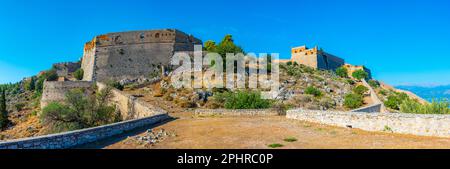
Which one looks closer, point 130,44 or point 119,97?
point 119,97

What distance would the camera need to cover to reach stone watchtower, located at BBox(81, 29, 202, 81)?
40.9 m

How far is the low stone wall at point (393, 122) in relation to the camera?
918 centimetres

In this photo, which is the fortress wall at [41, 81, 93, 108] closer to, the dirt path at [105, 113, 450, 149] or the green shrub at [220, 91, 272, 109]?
the green shrub at [220, 91, 272, 109]

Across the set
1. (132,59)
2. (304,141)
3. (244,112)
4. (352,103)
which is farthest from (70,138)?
(132,59)

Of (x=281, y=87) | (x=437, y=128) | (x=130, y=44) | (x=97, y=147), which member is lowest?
(x=97, y=147)

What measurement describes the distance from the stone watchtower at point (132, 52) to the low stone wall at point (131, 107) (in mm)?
14050

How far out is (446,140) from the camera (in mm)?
8430

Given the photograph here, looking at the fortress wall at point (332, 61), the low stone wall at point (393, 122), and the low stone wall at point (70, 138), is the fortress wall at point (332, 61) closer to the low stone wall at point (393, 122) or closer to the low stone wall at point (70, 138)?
the low stone wall at point (393, 122)

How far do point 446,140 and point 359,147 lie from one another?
3132 millimetres

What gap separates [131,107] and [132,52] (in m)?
21.0

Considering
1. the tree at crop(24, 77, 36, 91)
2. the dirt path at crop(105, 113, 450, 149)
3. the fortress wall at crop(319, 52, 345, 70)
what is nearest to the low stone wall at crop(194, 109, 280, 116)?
the dirt path at crop(105, 113, 450, 149)
